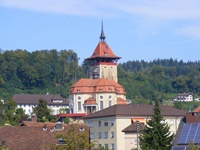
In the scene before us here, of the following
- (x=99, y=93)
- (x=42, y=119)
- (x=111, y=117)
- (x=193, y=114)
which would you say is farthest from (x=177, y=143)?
(x=99, y=93)

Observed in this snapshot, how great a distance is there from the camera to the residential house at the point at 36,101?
17538cm

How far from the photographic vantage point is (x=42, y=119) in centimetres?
12775

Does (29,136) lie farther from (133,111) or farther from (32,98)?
(32,98)

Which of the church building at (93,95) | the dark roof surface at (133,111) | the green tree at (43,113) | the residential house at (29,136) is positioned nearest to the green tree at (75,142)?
the residential house at (29,136)

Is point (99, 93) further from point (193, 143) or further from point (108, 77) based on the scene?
point (193, 143)

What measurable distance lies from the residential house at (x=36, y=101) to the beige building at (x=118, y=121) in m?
94.6

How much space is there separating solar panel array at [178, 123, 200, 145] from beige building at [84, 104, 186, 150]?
22960 millimetres

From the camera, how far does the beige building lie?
75.9 metres

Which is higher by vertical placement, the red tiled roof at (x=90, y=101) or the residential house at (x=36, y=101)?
the residential house at (x=36, y=101)

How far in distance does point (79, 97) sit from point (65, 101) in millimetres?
41788

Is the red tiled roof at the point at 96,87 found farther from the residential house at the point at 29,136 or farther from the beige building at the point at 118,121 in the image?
the residential house at the point at 29,136

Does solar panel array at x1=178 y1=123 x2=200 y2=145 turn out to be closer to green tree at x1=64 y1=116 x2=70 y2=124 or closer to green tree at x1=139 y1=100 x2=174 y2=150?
green tree at x1=139 y1=100 x2=174 y2=150

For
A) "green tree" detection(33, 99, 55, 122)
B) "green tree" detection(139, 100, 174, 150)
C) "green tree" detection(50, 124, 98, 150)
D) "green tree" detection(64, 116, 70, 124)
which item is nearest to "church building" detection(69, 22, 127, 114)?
"green tree" detection(33, 99, 55, 122)

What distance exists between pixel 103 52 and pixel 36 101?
2558 centimetres
